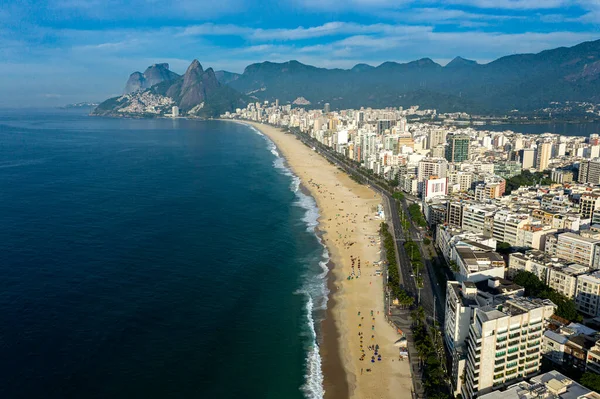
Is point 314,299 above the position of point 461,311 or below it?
below

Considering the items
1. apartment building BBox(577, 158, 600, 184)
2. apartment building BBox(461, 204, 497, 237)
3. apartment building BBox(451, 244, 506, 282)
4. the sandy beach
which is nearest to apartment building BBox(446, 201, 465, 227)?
apartment building BBox(461, 204, 497, 237)

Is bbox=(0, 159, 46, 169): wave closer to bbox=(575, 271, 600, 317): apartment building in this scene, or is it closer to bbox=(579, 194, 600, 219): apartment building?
bbox=(579, 194, 600, 219): apartment building

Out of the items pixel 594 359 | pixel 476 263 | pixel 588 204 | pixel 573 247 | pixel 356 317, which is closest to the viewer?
pixel 594 359

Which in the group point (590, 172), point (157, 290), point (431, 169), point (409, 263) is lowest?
point (157, 290)

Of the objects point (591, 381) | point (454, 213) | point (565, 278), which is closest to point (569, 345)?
point (591, 381)

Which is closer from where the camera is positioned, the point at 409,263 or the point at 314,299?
the point at 314,299

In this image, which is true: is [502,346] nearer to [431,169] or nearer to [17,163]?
[431,169]

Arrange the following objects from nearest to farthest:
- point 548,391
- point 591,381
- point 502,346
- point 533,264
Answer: point 548,391, point 591,381, point 502,346, point 533,264
